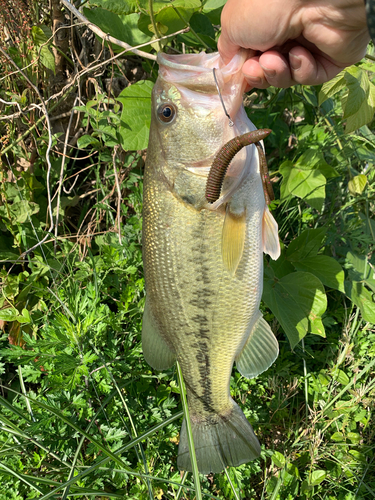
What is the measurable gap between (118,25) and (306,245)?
177 centimetres

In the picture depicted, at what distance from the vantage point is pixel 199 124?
1529mm

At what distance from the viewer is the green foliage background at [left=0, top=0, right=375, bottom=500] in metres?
2.06

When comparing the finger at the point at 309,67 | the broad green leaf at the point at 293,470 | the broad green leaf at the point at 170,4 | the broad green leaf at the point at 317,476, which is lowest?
the broad green leaf at the point at 293,470

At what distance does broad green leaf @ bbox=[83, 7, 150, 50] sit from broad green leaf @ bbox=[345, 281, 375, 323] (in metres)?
2.07

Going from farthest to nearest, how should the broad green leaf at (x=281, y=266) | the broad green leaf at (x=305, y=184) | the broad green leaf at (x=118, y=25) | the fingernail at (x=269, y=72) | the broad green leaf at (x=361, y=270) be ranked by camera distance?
the broad green leaf at (x=361, y=270) → the broad green leaf at (x=281, y=266) → the broad green leaf at (x=305, y=184) → the broad green leaf at (x=118, y=25) → the fingernail at (x=269, y=72)

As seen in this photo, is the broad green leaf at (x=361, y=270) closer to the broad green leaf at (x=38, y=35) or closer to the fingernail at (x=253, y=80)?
the fingernail at (x=253, y=80)

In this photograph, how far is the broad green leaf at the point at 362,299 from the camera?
2.44 meters

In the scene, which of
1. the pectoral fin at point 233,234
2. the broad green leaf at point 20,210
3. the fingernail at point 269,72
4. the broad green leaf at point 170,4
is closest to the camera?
the fingernail at point 269,72

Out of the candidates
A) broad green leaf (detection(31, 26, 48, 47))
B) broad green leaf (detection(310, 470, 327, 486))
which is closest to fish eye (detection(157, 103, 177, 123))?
broad green leaf (detection(31, 26, 48, 47))

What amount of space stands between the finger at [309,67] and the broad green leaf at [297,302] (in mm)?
1084

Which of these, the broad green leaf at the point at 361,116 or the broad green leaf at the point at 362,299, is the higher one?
the broad green leaf at the point at 361,116

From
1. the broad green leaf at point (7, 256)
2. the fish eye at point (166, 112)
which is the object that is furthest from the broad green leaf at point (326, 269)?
the broad green leaf at point (7, 256)

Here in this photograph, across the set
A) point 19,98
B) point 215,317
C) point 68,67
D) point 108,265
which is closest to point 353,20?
point 215,317

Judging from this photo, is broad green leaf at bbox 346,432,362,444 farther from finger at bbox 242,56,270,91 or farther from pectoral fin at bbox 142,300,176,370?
finger at bbox 242,56,270,91
